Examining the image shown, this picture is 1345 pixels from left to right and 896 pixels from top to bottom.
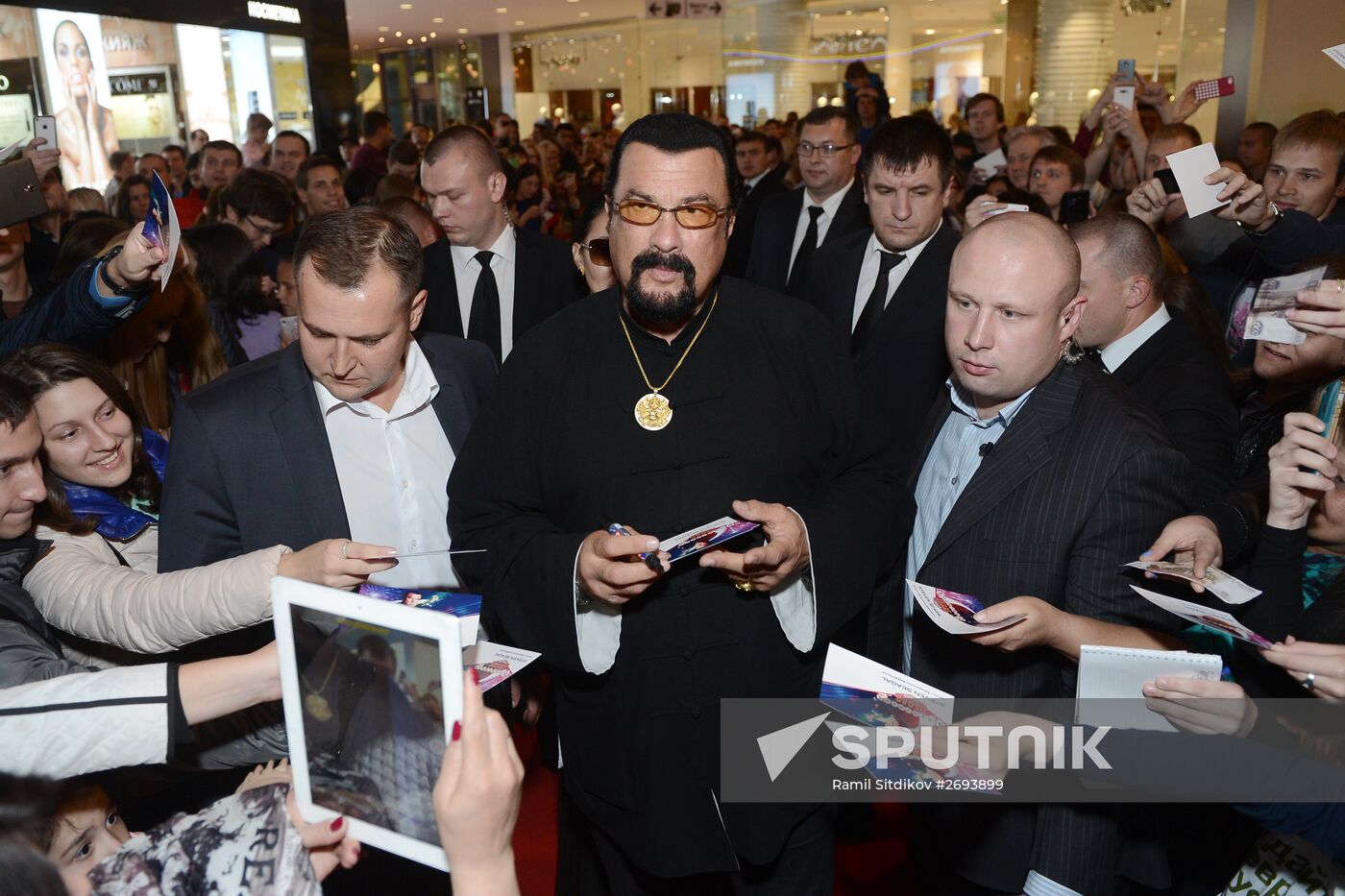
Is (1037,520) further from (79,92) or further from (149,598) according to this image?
(79,92)

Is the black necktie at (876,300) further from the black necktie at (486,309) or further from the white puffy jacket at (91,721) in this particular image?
the white puffy jacket at (91,721)

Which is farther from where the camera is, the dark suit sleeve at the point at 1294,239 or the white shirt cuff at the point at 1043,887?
the dark suit sleeve at the point at 1294,239

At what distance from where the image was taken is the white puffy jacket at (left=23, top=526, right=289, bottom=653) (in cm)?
190

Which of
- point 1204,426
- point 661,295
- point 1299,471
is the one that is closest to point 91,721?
point 661,295

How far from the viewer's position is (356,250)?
2.16 meters

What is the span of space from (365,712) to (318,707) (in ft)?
0.28

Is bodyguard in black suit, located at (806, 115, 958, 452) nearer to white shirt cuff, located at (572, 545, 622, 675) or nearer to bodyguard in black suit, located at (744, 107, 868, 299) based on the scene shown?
bodyguard in black suit, located at (744, 107, 868, 299)

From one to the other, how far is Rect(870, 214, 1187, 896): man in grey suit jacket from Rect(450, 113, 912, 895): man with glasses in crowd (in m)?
0.24

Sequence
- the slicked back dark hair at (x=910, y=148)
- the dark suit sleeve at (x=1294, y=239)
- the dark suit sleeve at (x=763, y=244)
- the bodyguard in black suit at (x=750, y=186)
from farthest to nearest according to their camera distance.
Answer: the bodyguard in black suit at (x=750, y=186) → the dark suit sleeve at (x=763, y=244) → the slicked back dark hair at (x=910, y=148) → the dark suit sleeve at (x=1294, y=239)

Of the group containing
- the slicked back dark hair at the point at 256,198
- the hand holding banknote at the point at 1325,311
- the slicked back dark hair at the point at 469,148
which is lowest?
the hand holding banknote at the point at 1325,311

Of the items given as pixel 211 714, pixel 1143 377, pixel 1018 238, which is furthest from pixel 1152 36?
pixel 211 714

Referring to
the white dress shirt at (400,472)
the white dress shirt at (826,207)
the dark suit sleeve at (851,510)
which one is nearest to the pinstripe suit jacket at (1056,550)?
the dark suit sleeve at (851,510)

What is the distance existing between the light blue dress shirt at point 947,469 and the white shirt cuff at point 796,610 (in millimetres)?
309

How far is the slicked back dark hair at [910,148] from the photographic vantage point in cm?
382
